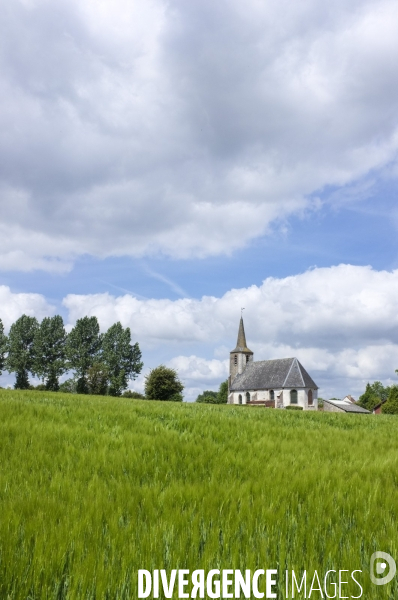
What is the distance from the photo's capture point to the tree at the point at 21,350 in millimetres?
79062

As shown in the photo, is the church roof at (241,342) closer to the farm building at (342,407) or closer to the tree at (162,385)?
the farm building at (342,407)

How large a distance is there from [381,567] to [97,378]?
73798 mm

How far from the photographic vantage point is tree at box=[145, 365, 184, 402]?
Answer: 60.0 metres

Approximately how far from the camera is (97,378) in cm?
7306

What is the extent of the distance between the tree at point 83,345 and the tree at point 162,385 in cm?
A: 2186

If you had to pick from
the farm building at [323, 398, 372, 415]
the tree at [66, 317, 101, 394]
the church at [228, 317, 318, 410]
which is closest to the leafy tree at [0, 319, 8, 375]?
the tree at [66, 317, 101, 394]

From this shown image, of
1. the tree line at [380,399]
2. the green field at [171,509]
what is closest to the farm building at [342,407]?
the tree line at [380,399]

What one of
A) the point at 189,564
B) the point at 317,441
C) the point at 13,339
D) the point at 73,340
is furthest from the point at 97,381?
the point at 189,564

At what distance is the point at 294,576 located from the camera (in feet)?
7.97

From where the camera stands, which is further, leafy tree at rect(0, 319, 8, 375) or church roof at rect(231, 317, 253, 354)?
church roof at rect(231, 317, 253, 354)

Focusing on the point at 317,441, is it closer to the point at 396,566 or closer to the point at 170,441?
the point at 170,441

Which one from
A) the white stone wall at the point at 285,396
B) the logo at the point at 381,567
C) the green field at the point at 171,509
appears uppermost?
the white stone wall at the point at 285,396

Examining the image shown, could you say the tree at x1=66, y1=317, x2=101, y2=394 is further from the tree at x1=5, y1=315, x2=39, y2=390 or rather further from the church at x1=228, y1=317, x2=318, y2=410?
the church at x1=228, y1=317, x2=318, y2=410

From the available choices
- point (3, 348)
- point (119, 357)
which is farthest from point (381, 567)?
point (3, 348)
